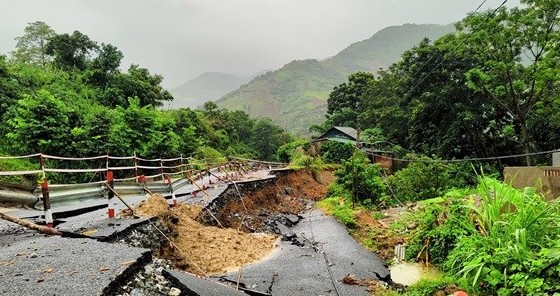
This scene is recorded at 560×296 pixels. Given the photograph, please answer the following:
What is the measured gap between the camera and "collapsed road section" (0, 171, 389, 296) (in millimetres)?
4469

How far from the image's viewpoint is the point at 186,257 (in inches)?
303

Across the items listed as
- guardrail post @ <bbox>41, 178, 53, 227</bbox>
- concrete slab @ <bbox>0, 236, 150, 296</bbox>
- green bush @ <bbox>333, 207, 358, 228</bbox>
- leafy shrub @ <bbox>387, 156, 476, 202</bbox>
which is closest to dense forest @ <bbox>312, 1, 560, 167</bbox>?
leafy shrub @ <bbox>387, 156, 476, 202</bbox>

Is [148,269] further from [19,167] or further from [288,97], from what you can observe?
[288,97]

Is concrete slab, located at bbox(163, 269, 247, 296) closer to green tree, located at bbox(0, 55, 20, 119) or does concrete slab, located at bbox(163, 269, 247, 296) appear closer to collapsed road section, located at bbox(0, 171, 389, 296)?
collapsed road section, located at bbox(0, 171, 389, 296)

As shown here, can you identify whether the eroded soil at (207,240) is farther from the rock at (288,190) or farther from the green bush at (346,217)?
the rock at (288,190)

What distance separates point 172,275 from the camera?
5.01 m

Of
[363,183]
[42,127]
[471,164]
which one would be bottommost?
[363,183]

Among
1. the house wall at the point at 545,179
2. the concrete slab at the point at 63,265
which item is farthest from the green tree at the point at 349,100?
the concrete slab at the point at 63,265

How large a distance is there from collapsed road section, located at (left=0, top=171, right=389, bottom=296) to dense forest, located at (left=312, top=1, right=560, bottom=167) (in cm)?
1194

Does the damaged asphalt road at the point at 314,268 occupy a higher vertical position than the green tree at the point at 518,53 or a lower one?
lower

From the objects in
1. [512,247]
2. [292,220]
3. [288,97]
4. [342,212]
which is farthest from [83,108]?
[288,97]

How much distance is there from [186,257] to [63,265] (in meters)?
3.18

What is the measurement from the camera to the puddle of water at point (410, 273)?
802cm

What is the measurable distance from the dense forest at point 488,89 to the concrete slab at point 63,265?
1804 cm
